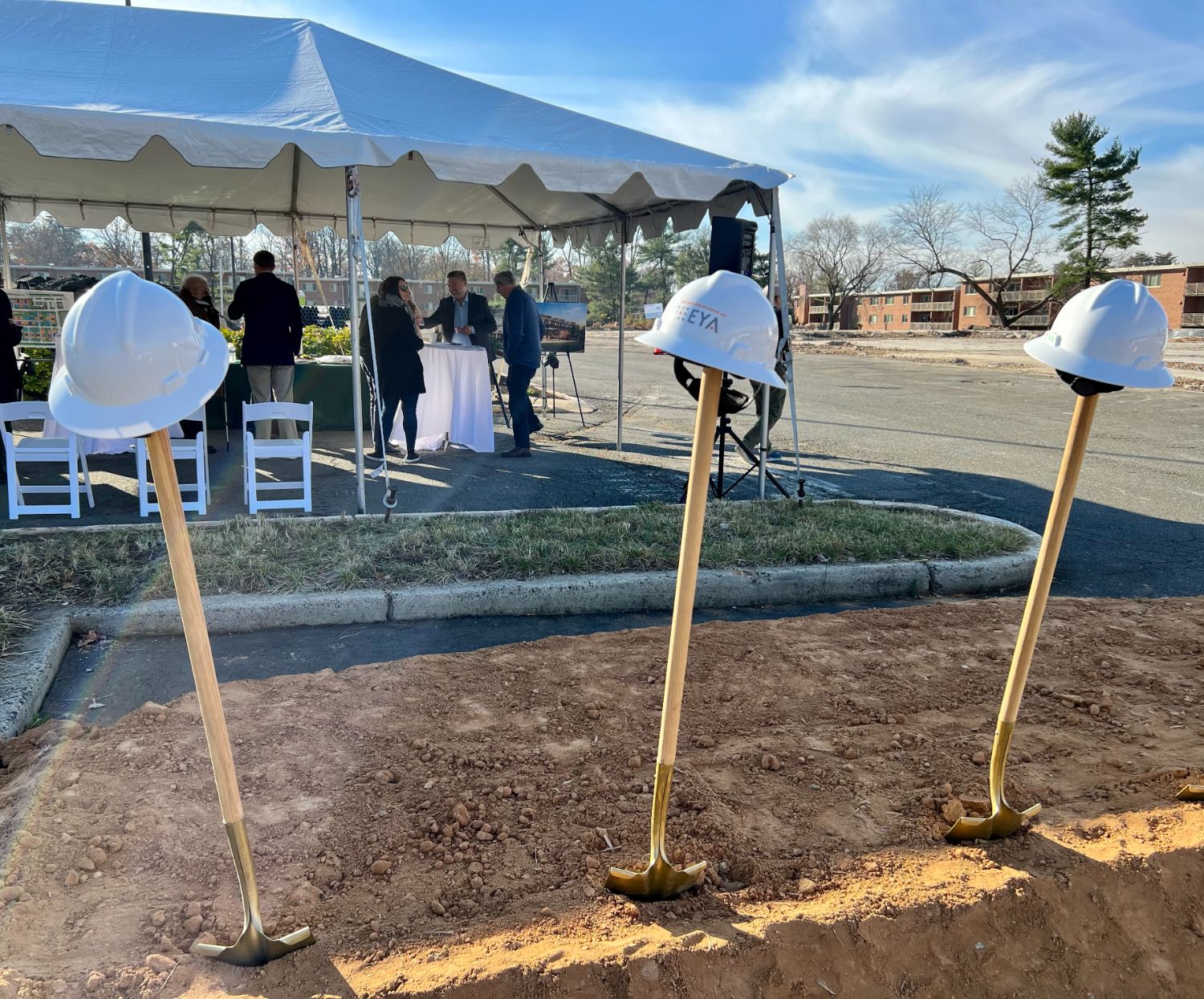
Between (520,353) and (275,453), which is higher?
(520,353)

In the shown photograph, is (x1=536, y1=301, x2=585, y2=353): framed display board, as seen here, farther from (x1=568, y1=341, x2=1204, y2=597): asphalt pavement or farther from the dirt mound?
the dirt mound

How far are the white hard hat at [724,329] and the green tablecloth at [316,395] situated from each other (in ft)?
28.4

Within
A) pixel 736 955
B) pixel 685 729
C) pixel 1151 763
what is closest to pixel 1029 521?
pixel 1151 763

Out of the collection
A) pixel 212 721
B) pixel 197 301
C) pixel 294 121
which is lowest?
pixel 212 721

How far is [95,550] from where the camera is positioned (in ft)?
17.3

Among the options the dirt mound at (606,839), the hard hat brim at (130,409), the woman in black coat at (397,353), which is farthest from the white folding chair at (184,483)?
the hard hat brim at (130,409)

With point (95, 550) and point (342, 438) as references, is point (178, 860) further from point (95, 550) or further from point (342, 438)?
point (342, 438)

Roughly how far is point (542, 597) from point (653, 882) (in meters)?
2.71

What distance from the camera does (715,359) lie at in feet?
6.65

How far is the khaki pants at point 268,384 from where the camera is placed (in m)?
8.46

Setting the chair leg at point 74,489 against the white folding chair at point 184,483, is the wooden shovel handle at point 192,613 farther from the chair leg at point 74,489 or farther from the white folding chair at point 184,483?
the chair leg at point 74,489

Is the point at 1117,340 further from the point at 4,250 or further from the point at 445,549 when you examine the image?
the point at 4,250

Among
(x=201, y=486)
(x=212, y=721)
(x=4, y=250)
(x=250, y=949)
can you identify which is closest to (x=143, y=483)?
(x=201, y=486)

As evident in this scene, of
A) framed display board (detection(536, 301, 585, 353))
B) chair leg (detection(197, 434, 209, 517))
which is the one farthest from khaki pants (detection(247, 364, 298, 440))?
framed display board (detection(536, 301, 585, 353))
